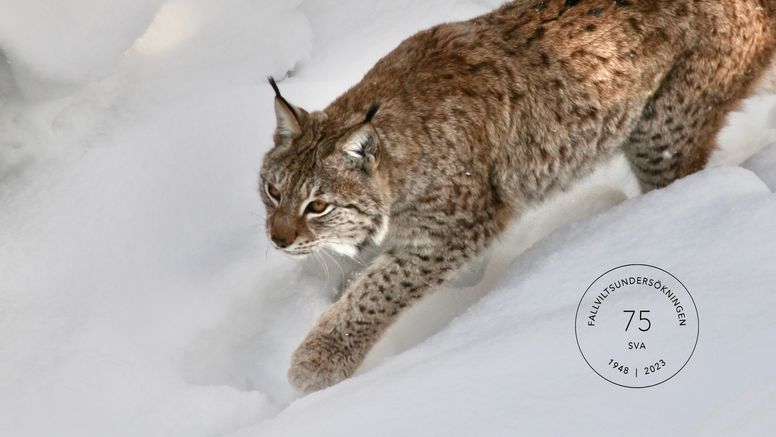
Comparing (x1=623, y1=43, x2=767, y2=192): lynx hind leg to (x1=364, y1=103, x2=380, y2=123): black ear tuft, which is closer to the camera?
(x1=364, y1=103, x2=380, y2=123): black ear tuft

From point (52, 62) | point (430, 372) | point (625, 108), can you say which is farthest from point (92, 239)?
point (625, 108)

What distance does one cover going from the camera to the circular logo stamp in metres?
3.18

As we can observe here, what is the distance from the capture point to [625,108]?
456 centimetres

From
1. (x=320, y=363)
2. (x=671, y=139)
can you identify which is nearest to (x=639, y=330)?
(x=320, y=363)

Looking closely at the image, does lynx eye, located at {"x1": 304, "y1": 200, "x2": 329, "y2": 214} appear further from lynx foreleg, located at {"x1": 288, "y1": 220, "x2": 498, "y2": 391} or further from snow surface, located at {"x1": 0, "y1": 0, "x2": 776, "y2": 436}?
snow surface, located at {"x1": 0, "y1": 0, "x2": 776, "y2": 436}

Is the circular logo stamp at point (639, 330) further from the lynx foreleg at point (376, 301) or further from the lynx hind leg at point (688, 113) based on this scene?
the lynx hind leg at point (688, 113)

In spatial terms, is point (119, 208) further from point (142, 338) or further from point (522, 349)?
point (522, 349)

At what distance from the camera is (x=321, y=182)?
13.2ft

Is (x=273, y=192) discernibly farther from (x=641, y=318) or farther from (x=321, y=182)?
(x=641, y=318)

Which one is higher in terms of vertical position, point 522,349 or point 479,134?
point 479,134

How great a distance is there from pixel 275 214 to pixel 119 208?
4.30 ft

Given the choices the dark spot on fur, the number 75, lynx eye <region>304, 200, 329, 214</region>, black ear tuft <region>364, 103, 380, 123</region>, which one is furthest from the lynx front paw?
the dark spot on fur

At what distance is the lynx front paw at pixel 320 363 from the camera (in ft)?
13.9

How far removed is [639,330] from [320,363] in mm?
1487
